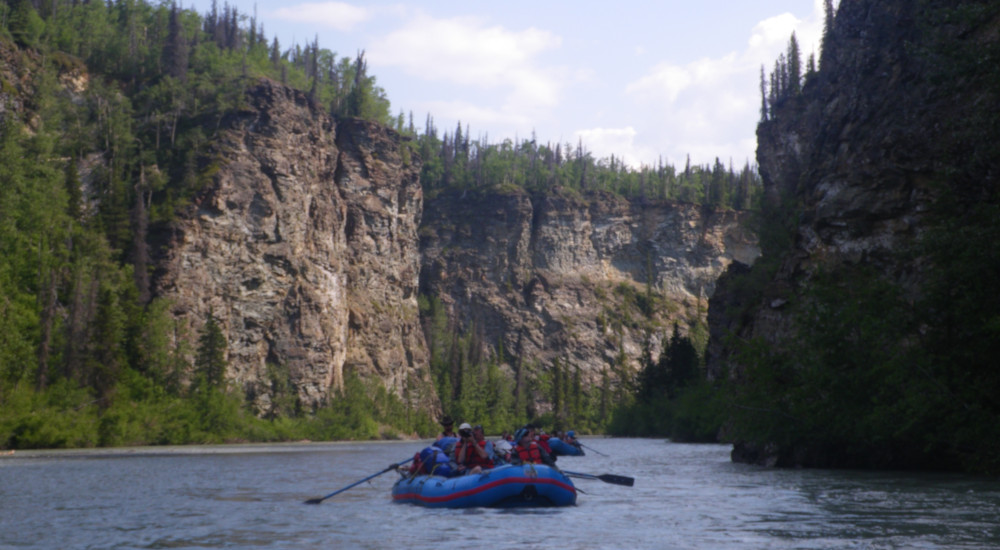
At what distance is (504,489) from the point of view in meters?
21.5

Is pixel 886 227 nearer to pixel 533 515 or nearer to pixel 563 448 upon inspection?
pixel 533 515

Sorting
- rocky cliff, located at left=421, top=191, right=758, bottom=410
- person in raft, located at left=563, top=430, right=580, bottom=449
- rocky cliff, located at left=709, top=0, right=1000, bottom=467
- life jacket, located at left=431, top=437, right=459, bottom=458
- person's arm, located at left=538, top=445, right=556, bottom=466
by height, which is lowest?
person in raft, located at left=563, top=430, right=580, bottom=449

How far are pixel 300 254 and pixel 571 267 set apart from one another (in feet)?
223

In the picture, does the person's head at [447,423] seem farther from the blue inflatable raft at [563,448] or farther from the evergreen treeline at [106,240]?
the evergreen treeline at [106,240]

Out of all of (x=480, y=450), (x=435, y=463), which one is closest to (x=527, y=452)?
(x=435, y=463)

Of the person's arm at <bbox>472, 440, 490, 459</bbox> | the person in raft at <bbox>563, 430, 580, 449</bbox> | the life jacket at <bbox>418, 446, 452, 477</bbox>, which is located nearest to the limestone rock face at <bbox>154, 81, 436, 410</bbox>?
the person in raft at <bbox>563, 430, 580, 449</bbox>

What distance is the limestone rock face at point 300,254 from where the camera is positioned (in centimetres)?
9075

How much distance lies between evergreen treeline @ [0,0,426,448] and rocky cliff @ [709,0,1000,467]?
4560 centimetres

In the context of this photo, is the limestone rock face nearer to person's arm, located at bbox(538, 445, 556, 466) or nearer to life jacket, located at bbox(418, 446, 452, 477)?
person's arm, located at bbox(538, 445, 556, 466)

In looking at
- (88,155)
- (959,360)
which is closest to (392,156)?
(88,155)

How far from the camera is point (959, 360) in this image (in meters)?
23.2

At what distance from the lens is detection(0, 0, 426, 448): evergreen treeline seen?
216 ft

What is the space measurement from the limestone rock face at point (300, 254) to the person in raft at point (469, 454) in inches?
2666

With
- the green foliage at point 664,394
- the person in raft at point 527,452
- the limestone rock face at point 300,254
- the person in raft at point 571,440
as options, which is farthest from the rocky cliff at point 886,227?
the limestone rock face at point 300,254
